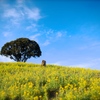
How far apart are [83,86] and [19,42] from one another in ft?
146

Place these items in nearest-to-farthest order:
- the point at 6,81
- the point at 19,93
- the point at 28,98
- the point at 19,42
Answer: the point at 28,98, the point at 19,93, the point at 6,81, the point at 19,42

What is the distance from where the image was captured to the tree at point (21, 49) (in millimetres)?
54969

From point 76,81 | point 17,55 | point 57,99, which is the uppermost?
point 17,55

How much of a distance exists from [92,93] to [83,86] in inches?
40.4

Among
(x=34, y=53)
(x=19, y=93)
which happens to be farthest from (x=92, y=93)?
(x=34, y=53)

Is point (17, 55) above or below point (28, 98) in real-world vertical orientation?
above

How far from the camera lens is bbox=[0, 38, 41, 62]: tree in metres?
55.0

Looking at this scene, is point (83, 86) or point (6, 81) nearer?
point (83, 86)

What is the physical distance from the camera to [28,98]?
34.7ft

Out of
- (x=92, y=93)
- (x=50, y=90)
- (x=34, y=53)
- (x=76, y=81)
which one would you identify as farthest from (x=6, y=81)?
(x=34, y=53)

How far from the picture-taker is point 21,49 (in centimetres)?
5544

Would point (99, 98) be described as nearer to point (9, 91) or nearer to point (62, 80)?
point (62, 80)

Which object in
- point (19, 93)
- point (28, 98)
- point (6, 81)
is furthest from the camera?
point (6, 81)

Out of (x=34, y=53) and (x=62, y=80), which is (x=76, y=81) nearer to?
(x=62, y=80)
